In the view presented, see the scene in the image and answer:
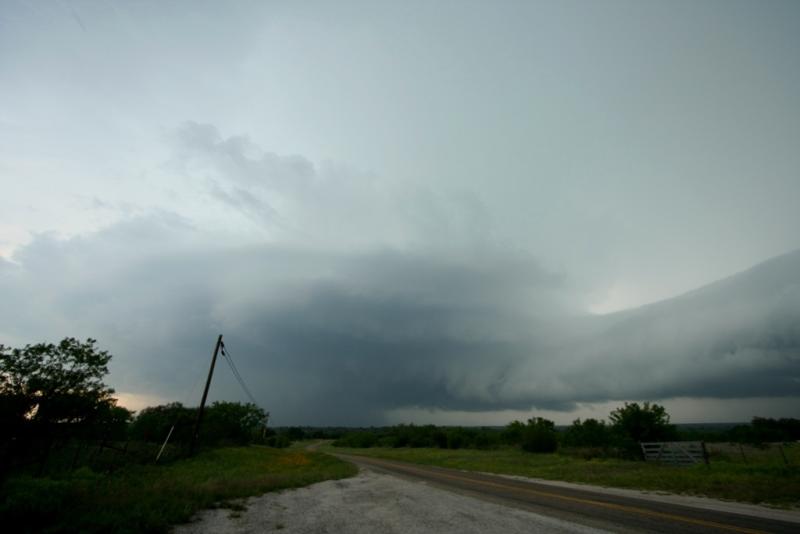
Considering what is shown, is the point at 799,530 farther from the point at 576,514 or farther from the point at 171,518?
the point at 171,518

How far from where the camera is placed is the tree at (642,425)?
36.3 meters

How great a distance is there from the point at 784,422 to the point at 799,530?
9834cm

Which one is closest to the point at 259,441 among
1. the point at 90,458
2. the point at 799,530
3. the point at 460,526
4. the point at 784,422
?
the point at 90,458

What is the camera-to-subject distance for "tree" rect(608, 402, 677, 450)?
36312 millimetres

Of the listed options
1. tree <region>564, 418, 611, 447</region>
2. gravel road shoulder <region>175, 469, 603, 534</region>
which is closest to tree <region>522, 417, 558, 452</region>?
tree <region>564, 418, 611, 447</region>

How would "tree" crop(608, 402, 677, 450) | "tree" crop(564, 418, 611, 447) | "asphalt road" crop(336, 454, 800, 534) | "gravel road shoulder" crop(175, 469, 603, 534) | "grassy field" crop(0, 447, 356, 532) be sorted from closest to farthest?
"grassy field" crop(0, 447, 356, 532) → "asphalt road" crop(336, 454, 800, 534) → "gravel road shoulder" crop(175, 469, 603, 534) → "tree" crop(608, 402, 677, 450) → "tree" crop(564, 418, 611, 447)

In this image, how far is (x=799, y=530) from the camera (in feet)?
29.8

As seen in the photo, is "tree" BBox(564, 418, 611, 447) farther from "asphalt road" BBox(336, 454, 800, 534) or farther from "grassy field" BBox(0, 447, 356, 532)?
"grassy field" BBox(0, 447, 356, 532)

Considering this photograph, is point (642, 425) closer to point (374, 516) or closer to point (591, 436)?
point (591, 436)

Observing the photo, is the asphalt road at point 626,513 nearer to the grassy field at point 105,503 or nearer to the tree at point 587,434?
the grassy field at point 105,503

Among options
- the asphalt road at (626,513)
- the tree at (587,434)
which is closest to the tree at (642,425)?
the tree at (587,434)

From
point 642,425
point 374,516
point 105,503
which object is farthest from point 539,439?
point 105,503

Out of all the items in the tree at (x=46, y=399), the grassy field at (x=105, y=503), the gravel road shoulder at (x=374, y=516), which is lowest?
the gravel road shoulder at (x=374, y=516)

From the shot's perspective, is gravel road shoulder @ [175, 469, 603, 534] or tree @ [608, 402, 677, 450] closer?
gravel road shoulder @ [175, 469, 603, 534]
